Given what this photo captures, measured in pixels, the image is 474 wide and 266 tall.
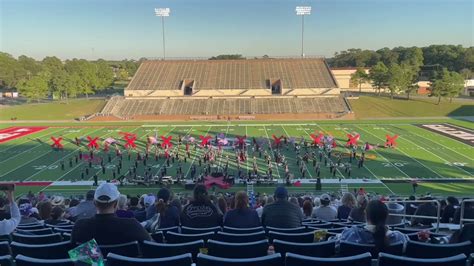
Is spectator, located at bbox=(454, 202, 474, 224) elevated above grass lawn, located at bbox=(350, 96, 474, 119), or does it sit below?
above

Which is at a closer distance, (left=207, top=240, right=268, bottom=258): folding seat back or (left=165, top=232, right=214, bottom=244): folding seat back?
(left=207, top=240, right=268, bottom=258): folding seat back

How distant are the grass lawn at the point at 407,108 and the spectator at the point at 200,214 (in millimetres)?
48707

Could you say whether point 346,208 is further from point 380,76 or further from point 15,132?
point 380,76

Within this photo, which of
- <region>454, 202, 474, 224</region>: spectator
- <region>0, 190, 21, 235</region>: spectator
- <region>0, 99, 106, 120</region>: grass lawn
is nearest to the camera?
<region>0, 190, 21, 235</region>: spectator

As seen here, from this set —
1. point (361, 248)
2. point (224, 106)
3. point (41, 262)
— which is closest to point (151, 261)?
point (41, 262)

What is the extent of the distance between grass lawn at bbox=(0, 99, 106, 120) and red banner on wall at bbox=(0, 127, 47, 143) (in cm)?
870

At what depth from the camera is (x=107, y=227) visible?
13.8ft

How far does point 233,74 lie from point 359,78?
81.2 feet

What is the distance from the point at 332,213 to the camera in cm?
872

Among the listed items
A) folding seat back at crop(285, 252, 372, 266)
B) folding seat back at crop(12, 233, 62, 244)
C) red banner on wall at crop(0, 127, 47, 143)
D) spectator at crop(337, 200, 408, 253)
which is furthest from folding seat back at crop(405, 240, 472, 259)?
red banner on wall at crop(0, 127, 47, 143)

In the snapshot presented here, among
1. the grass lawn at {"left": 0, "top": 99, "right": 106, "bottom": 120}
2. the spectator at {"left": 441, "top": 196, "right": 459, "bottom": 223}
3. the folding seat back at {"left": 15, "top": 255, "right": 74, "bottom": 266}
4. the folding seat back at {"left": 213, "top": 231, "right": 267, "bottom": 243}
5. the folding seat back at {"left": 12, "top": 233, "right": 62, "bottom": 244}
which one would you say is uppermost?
the folding seat back at {"left": 15, "top": 255, "right": 74, "bottom": 266}

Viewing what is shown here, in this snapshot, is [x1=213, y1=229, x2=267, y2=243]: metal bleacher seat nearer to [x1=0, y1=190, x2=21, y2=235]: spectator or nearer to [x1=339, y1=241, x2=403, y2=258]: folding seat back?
[x1=339, y1=241, x2=403, y2=258]: folding seat back

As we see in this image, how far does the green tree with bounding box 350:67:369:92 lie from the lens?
75.5 meters

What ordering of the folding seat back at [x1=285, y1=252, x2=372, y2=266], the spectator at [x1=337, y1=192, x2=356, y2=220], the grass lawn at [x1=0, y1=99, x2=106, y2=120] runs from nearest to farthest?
the folding seat back at [x1=285, y1=252, x2=372, y2=266]
the spectator at [x1=337, y1=192, x2=356, y2=220]
the grass lawn at [x1=0, y1=99, x2=106, y2=120]
